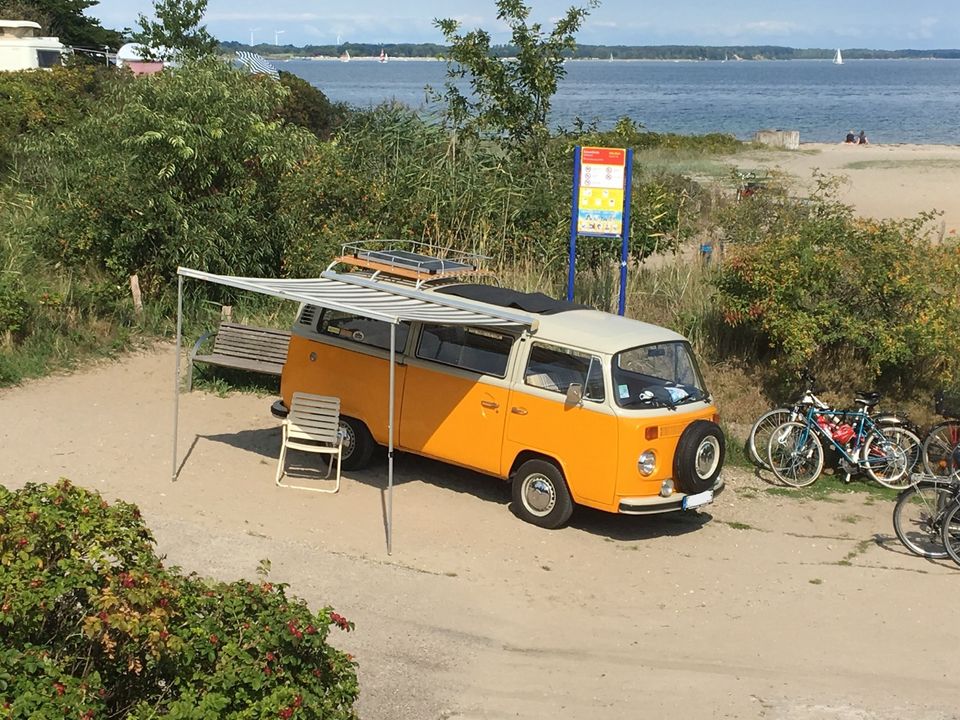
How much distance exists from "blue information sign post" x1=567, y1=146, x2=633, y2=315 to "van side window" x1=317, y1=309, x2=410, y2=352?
335 cm

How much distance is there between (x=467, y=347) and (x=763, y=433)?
13.4ft

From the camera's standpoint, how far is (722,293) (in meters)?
15.0

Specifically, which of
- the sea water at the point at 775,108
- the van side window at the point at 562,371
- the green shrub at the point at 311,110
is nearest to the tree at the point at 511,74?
the van side window at the point at 562,371

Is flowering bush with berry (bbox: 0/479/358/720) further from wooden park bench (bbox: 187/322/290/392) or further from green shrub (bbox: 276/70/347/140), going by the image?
green shrub (bbox: 276/70/347/140)

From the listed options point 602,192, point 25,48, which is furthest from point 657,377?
point 25,48

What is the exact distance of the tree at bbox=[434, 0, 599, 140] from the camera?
18234mm

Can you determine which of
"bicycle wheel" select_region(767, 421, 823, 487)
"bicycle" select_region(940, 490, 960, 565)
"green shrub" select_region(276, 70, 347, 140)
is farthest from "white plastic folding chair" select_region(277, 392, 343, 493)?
"green shrub" select_region(276, 70, 347, 140)

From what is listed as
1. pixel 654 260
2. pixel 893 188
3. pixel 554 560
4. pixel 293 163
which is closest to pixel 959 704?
pixel 554 560

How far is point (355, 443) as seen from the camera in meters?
12.2

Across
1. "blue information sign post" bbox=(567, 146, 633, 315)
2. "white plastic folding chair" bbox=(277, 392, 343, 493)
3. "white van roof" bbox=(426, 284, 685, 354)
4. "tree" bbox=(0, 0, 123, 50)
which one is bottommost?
"white plastic folding chair" bbox=(277, 392, 343, 493)

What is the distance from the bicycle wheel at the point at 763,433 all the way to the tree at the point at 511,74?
6978mm

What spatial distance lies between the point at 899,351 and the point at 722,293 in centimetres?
232

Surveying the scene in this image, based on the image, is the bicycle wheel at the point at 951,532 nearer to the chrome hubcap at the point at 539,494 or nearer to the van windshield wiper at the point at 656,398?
the van windshield wiper at the point at 656,398

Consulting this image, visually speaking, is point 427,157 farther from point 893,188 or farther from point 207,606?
point 893,188
